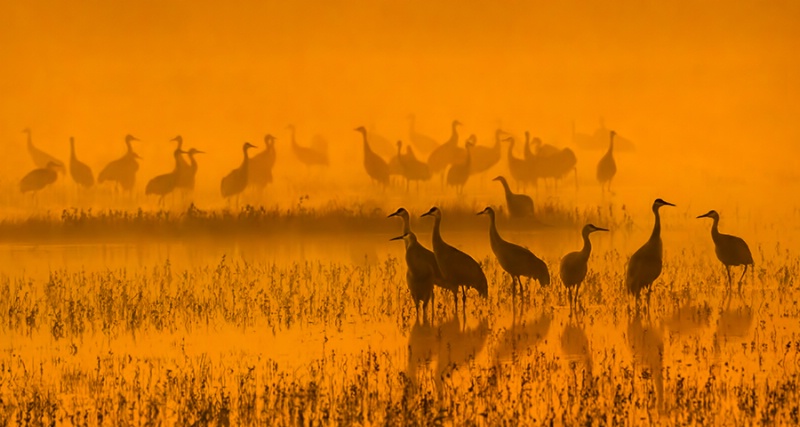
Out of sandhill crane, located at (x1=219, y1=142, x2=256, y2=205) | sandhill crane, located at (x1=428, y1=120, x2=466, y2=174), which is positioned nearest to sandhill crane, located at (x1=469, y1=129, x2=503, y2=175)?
sandhill crane, located at (x1=428, y1=120, x2=466, y2=174)

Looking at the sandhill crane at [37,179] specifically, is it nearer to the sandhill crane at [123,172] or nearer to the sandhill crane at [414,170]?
the sandhill crane at [123,172]

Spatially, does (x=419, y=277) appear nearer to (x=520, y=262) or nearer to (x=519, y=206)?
(x=520, y=262)

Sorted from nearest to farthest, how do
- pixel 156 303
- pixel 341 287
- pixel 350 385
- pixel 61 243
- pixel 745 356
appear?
pixel 350 385 → pixel 745 356 → pixel 156 303 → pixel 341 287 → pixel 61 243

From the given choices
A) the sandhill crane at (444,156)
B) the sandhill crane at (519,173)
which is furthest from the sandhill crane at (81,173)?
the sandhill crane at (519,173)

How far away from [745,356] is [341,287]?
3117mm

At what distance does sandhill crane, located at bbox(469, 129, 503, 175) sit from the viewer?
1838 centimetres

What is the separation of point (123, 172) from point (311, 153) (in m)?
2.87

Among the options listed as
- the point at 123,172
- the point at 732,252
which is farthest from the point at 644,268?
the point at 123,172

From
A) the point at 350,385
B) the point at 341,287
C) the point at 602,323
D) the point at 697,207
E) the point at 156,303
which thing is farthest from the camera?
the point at 697,207

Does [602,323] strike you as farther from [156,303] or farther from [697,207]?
[697,207]

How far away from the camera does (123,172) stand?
1720 centimetres

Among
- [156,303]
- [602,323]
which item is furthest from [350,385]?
[156,303]

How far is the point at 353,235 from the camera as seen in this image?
14172 mm

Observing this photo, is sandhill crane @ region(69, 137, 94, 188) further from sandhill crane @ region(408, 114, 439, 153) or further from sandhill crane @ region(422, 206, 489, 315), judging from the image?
sandhill crane @ region(422, 206, 489, 315)
